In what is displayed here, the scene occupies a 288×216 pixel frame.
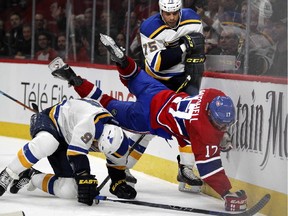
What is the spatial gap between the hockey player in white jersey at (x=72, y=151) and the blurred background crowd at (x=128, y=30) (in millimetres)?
961

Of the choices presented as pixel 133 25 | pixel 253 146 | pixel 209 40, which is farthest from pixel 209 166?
pixel 133 25

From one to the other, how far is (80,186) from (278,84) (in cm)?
122

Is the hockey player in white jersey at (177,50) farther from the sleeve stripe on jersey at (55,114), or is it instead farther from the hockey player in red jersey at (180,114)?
the sleeve stripe on jersey at (55,114)

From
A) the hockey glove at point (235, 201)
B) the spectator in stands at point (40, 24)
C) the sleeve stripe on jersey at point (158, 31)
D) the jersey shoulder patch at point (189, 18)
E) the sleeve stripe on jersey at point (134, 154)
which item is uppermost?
the jersey shoulder patch at point (189, 18)

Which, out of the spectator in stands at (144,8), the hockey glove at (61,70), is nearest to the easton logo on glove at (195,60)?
the hockey glove at (61,70)

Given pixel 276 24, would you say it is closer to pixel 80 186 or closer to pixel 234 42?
pixel 234 42

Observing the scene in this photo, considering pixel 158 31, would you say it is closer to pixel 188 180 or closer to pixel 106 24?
pixel 188 180

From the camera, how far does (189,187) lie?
524 cm

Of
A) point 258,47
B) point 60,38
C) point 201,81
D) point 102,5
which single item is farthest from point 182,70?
point 60,38

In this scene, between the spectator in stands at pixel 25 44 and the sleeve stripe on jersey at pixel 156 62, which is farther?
the spectator in stands at pixel 25 44

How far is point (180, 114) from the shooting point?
14.6 ft

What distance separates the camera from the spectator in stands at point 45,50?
837cm

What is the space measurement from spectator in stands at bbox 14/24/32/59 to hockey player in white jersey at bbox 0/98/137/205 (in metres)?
3.88

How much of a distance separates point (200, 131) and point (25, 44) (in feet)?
15.7
